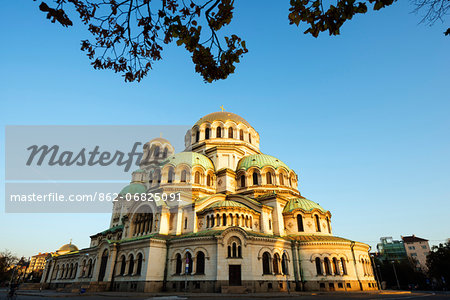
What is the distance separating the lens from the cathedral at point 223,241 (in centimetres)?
2317

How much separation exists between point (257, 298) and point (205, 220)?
32.6 ft

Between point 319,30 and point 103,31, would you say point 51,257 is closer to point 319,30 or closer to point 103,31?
point 103,31

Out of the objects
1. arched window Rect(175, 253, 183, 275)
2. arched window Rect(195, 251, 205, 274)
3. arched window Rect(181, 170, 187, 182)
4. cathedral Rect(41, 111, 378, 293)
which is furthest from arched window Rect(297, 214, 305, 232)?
arched window Rect(181, 170, 187, 182)

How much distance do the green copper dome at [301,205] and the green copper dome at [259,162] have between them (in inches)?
198

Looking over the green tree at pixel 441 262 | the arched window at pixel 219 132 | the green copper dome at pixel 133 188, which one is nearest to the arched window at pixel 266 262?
the arched window at pixel 219 132

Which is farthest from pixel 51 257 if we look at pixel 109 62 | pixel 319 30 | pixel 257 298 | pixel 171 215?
pixel 319 30

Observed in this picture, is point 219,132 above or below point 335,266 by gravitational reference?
above

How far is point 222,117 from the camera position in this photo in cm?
3991

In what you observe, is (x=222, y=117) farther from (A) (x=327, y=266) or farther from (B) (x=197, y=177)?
(A) (x=327, y=266)

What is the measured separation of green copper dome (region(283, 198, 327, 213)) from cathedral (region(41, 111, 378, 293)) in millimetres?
156

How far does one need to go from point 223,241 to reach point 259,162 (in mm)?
13043

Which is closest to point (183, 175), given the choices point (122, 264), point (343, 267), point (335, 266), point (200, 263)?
point (200, 263)

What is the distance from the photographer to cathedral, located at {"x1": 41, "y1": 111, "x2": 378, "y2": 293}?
2317cm

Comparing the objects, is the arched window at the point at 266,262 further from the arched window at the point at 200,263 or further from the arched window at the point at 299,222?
the arched window at the point at 299,222
